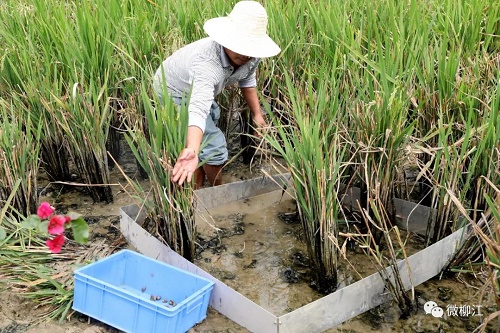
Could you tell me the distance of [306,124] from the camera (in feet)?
7.49

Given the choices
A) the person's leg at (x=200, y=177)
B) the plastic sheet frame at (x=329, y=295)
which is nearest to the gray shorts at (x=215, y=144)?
the person's leg at (x=200, y=177)

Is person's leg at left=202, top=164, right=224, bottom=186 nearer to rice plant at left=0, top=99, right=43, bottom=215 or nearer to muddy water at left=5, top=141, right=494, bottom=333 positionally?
muddy water at left=5, top=141, right=494, bottom=333

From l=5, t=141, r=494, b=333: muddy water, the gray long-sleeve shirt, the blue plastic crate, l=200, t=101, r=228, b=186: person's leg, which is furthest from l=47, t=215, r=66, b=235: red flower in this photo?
l=200, t=101, r=228, b=186: person's leg

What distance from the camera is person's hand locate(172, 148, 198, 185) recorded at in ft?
7.52

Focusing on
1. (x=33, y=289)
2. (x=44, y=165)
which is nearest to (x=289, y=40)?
(x=44, y=165)

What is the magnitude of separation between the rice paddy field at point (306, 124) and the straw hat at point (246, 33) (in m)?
0.22

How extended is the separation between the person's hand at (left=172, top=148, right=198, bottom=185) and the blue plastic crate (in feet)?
1.04

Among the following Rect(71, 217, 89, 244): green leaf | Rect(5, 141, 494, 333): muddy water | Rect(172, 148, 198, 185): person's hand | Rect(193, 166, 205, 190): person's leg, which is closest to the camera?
Rect(71, 217, 89, 244): green leaf

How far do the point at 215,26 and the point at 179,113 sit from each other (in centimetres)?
53

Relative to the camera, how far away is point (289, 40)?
3.31 m

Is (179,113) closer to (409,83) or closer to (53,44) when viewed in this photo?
(409,83)

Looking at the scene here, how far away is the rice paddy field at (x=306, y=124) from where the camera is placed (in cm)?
230

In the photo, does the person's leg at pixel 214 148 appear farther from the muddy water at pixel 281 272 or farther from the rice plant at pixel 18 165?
the rice plant at pixel 18 165

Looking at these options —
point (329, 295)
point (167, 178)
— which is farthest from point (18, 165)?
point (329, 295)
